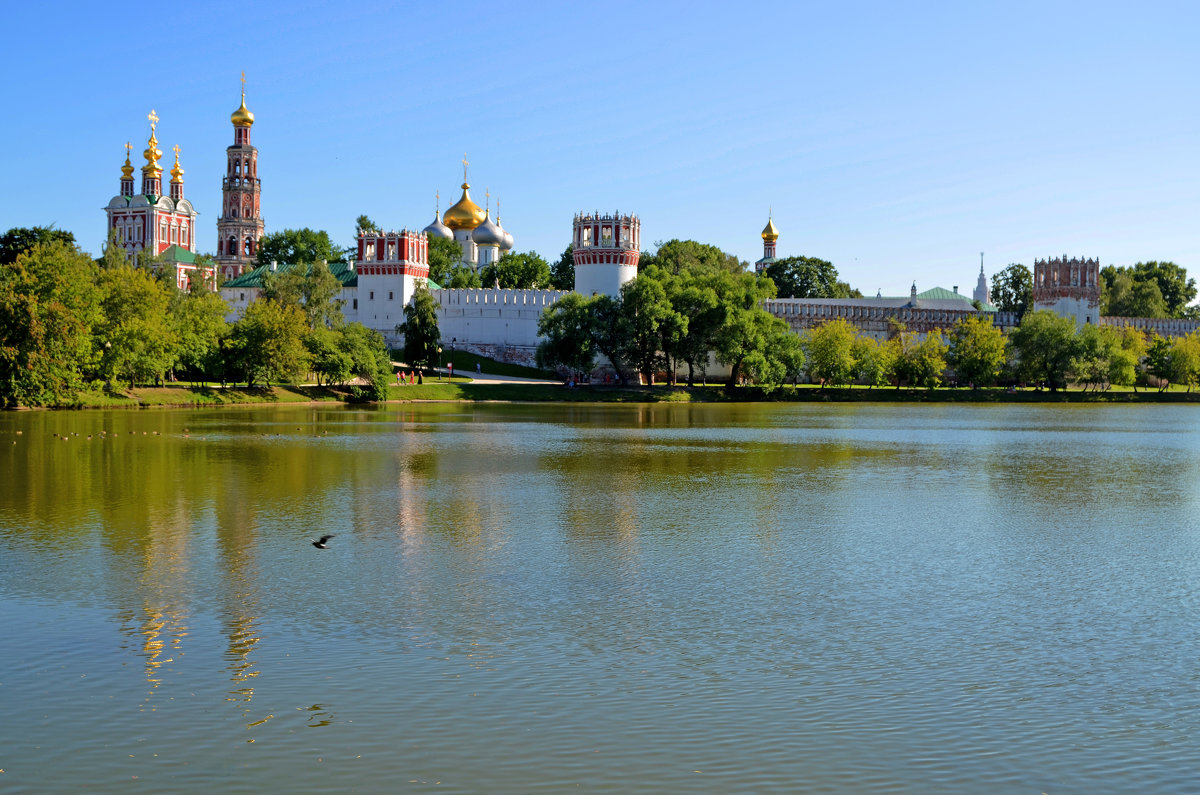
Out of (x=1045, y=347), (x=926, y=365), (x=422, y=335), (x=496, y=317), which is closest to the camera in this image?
(x=422, y=335)

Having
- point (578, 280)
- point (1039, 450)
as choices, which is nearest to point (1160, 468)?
point (1039, 450)

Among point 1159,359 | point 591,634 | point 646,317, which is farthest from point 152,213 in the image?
point 591,634

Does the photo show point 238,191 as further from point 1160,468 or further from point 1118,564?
point 1118,564

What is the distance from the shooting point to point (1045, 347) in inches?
2931

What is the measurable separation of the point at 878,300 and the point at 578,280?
30612mm

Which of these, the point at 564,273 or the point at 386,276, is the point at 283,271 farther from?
the point at 564,273

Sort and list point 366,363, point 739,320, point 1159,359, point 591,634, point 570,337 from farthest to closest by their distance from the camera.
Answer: point 1159,359 < point 570,337 < point 739,320 < point 366,363 < point 591,634

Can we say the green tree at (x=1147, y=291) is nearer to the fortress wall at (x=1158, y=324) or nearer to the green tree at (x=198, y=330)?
the fortress wall at (x=1158, y=324)

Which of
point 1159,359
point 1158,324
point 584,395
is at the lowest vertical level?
point 584,395

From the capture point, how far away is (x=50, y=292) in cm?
4284

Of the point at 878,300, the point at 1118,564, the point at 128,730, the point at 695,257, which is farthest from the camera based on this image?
the point at 878,300

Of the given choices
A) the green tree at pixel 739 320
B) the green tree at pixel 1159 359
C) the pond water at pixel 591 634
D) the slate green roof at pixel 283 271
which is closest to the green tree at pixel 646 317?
the green tree at pixel 739 320

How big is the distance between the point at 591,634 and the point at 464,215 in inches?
3853

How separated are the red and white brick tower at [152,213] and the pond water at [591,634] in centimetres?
8278
